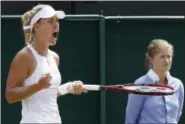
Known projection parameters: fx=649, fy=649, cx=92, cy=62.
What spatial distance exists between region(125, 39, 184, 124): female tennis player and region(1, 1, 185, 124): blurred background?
2685mm

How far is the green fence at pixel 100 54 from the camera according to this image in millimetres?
7395

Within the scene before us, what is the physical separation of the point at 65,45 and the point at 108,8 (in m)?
1.51

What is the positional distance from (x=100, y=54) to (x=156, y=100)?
2862 millimetres

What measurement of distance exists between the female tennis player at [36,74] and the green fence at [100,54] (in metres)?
3.09

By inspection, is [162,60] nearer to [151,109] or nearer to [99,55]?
[151,109]

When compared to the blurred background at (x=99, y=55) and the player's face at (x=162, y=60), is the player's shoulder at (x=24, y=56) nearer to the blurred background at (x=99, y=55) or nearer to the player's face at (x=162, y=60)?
the player's face at (x=162, y=60)

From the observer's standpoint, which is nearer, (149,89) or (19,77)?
(19,77)

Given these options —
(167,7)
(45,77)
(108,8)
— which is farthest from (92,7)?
(45,77)

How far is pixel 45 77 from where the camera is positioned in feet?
13.0

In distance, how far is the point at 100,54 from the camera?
739cm

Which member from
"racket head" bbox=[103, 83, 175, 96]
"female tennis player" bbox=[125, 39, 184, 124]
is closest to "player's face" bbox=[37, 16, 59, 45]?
"racket head" bbox=[103, 83, 175, 96]

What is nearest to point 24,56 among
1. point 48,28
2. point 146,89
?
point 48,28

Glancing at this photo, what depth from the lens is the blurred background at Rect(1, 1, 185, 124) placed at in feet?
24.2

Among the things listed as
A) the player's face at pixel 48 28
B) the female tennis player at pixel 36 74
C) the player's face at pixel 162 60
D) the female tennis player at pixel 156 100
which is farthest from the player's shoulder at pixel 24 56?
the player's face at pixel 162 60
